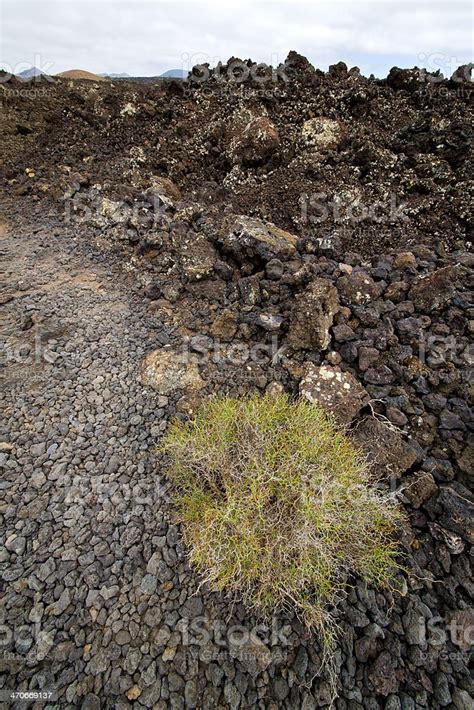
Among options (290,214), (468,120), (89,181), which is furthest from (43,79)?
(468,120)

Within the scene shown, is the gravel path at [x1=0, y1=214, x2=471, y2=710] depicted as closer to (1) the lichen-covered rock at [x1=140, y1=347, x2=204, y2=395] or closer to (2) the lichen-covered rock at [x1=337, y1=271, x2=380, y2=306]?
(1) the lichen-covered rock at [x1=140, y1=347, x2=204, y2=395]

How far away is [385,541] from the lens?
7.02ft

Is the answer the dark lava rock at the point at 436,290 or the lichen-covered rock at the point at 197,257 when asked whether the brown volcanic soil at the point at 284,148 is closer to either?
the dark lava rock at the point at 436,290

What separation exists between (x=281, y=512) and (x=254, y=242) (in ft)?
10.0

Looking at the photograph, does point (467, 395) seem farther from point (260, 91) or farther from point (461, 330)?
point (260, 91)

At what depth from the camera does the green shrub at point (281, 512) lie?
1.93 meters

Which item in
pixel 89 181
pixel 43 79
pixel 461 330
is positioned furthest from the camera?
pixel 43 79

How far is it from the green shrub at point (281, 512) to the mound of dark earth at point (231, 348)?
0.17 metres

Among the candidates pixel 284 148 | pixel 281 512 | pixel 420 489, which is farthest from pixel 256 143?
pixel 281 512

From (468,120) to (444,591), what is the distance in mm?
6317

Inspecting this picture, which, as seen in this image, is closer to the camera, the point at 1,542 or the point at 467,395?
the point at 1,542

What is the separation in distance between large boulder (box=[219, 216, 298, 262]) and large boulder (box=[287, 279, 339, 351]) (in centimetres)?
90

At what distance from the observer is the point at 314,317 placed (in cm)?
317

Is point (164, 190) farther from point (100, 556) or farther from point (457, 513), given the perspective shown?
point (457, 513)
